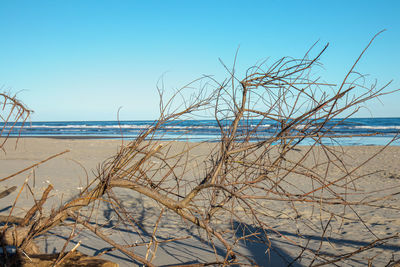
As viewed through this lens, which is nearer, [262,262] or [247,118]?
[247,118]

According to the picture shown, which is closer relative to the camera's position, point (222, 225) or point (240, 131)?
point (240, 131)

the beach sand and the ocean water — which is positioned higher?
the ocean water

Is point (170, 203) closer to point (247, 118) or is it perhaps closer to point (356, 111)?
point (247, 118)

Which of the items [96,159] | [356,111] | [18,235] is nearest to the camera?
[356,111]

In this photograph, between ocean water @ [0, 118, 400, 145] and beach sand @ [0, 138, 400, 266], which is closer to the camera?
ocean water @ [0, 118, 400, 145]

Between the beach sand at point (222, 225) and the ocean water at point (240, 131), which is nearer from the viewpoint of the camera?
the ocean water at point (240, 131)

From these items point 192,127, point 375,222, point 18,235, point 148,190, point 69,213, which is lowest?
point 375,222

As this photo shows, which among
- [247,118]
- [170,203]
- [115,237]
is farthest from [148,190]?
[115,237]

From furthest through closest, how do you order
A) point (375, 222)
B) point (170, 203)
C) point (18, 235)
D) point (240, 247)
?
point (375, 222) < point (240, 247) < point (18, 235) < point (170, 203)

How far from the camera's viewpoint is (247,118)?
8.03 feet

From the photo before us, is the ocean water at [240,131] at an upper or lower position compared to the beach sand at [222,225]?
upper

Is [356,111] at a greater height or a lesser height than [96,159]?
greater

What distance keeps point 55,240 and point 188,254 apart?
5.03 ft

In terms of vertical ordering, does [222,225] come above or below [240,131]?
below
